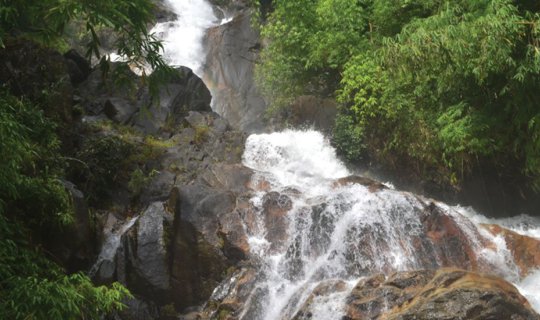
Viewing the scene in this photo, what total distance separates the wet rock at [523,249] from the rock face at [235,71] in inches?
390

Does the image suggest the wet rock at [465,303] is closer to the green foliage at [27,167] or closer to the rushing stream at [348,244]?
the rushing stream at [348,244]

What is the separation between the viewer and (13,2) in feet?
14.3

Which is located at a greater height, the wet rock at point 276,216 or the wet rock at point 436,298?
the wet rock at point 276,216

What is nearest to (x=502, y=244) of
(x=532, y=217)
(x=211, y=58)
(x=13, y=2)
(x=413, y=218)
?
(x=413, y=218)

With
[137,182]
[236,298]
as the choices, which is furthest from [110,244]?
[236,298]

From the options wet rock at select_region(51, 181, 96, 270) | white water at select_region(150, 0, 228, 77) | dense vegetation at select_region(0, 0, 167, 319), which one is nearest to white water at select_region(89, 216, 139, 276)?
wet rock at select_region(51, 181, 96, 270)

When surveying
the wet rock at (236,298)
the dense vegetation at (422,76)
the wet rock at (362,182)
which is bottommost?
the wet rock at (236,298)

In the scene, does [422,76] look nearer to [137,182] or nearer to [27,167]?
[137,182]

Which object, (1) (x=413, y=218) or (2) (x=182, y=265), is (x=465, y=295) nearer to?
(1) (x=413, y=218)

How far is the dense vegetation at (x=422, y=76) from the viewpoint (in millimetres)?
8367

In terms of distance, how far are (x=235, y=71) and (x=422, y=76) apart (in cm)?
1148

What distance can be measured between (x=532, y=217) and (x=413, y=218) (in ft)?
12.7

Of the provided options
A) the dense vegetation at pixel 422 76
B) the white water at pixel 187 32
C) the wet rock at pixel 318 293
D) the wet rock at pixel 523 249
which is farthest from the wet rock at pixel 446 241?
the white water at pixel 187 32

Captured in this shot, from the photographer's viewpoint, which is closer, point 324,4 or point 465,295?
point 465,295
